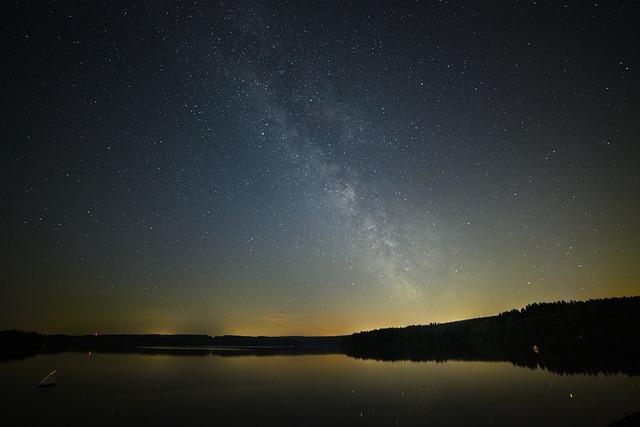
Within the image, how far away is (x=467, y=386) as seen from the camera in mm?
33469

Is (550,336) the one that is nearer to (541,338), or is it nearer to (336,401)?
(541,338)

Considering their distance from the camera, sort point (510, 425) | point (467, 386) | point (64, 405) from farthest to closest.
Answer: point (467, 386) → point (64, 405) → point (510, 425)

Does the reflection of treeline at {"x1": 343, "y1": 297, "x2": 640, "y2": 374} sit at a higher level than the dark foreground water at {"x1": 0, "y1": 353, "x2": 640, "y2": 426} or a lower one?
higher

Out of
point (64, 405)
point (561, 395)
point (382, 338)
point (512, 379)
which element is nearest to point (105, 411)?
point (64, 405)

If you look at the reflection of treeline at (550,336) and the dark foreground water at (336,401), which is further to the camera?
the reflection of treeline at (550,336)

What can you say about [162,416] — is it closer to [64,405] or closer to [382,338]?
[64,405]

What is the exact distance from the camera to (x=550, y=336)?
85562 mm

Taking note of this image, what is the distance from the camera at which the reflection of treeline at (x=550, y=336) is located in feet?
215

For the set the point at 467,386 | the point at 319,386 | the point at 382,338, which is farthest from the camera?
the point at 382,338

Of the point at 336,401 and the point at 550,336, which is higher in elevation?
the point at 550,336

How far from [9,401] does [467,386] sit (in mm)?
35592

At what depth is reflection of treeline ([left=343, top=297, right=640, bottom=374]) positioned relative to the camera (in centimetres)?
6556

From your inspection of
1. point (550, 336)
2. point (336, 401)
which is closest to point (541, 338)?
point (550, 336)

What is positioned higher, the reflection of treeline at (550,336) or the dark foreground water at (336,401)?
the reflection of treeline at (550,336)
